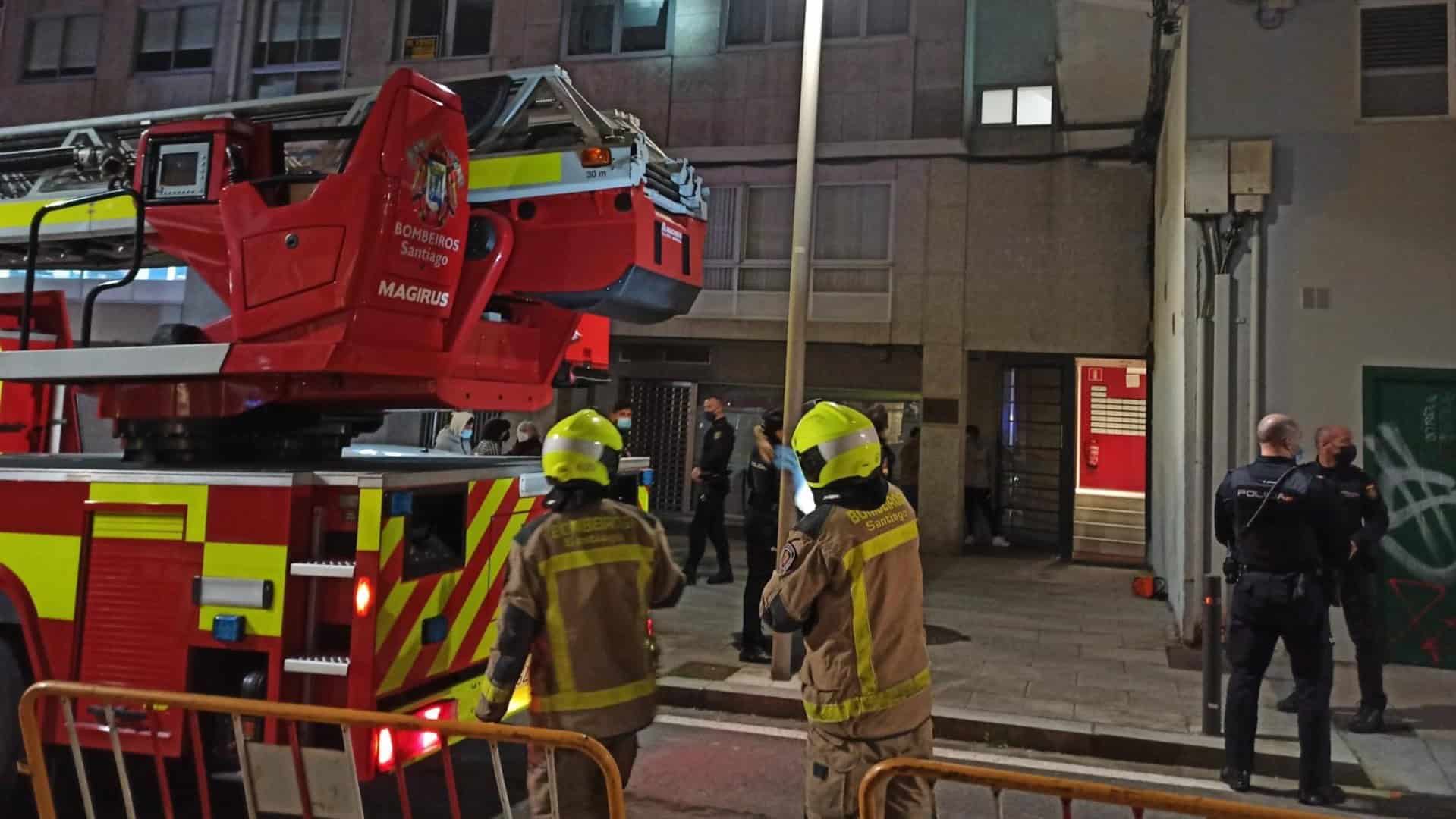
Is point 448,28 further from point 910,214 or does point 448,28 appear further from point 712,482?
point 712,482

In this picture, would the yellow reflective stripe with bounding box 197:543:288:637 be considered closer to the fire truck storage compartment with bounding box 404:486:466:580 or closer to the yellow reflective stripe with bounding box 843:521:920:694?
the fire truck storage compartment with bounding box 404:486:466:580

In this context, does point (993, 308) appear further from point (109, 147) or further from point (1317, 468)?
point (109, 147)

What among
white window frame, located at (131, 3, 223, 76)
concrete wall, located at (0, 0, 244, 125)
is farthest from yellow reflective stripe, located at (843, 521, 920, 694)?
white window frame, located at (131, 3, 223, 76)

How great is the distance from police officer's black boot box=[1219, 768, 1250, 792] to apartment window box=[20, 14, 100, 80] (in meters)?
22.6

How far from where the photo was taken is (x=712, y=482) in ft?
31.6

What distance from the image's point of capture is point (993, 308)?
1390cm

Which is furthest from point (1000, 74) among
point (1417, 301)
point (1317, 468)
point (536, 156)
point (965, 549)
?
point (536, 156)

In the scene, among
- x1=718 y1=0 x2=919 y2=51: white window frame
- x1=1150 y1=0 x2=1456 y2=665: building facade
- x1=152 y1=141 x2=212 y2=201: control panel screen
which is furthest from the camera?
x1=718 y1=0 x2=919 y2=51: white window frame

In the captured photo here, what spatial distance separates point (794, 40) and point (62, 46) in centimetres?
1544

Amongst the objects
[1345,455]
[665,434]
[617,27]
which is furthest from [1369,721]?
[617,27]

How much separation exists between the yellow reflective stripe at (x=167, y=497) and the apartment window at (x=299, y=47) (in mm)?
16118

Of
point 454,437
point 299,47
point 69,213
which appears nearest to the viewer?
point 69,213

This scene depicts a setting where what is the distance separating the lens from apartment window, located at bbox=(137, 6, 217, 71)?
1873cm

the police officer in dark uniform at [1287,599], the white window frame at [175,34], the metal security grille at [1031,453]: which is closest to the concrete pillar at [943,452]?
the metal security grille at [1031,453]
